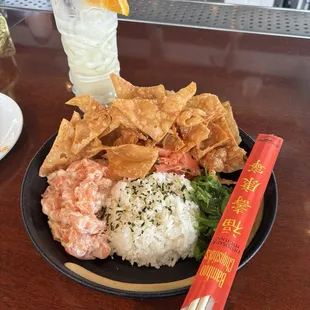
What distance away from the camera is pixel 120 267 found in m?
0.91

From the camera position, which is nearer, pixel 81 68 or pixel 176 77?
pixel 81 68

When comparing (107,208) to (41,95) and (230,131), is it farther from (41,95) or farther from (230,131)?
(41,95)

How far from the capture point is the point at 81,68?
51.8 inches

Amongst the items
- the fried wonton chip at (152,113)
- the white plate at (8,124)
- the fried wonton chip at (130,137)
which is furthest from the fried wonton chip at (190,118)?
the white plate at (8,124)

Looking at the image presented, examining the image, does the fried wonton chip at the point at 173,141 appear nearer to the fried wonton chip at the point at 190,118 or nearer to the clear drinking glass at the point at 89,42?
the fried wonton chip at the point at 190,118

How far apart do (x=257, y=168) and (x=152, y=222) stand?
0.97 ft

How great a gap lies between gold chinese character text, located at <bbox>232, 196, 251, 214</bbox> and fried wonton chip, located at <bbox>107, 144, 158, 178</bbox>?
0.88ft

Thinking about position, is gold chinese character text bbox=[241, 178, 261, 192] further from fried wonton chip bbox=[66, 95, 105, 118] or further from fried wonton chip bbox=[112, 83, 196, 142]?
fried wonton chip bbox=[66, 95, 105, 118]

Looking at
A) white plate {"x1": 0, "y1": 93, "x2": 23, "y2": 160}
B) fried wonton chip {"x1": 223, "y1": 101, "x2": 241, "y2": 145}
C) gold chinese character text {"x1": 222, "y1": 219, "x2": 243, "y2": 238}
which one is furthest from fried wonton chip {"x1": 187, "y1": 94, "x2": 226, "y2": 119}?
white plate {"x1": 0, "y1": 93, "x2": 23, "y2": 160}

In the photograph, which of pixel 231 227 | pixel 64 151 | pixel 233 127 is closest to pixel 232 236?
pixel 231 227

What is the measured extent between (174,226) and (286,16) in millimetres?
1496

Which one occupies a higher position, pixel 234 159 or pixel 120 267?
pixel 234 159

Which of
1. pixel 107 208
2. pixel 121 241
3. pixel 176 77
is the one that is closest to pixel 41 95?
pixel 176 77

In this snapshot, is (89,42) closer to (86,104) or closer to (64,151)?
(86,104)
